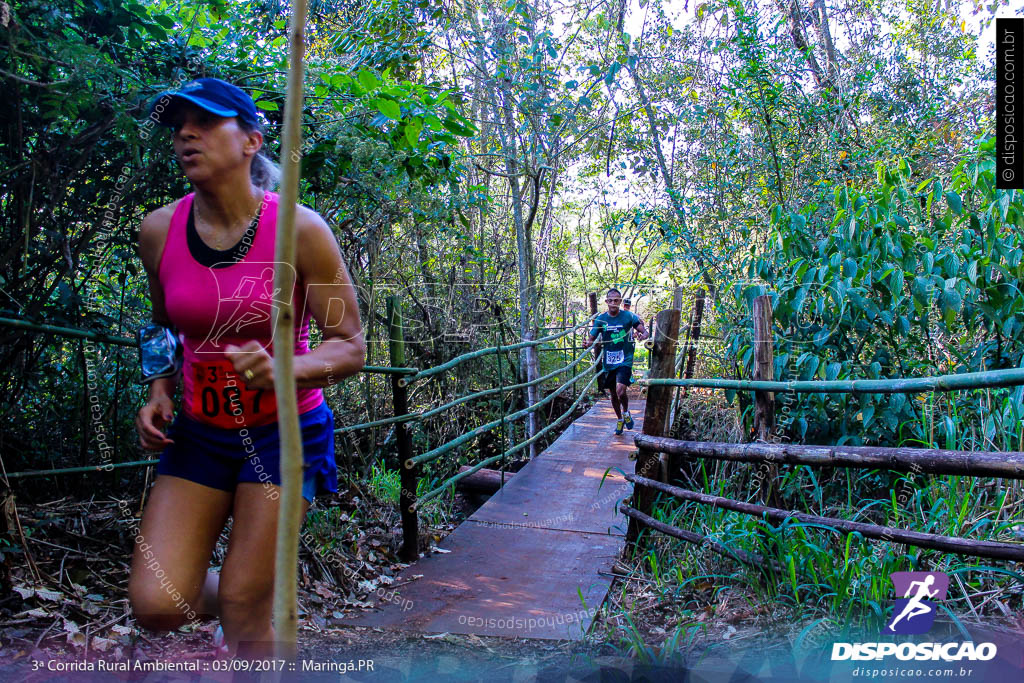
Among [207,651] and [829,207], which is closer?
[207,651]

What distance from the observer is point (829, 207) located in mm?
5812

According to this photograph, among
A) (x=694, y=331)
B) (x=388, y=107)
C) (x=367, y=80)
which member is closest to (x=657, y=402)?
(x=388, y=107)

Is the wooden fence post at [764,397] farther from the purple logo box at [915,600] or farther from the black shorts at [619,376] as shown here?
the black shorts at [619,376]

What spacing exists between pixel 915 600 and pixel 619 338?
4.81m

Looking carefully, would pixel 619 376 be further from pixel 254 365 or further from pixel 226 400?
pixel 254 365

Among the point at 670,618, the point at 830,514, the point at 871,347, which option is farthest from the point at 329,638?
the point at 871,347

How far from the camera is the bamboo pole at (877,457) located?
188 cm

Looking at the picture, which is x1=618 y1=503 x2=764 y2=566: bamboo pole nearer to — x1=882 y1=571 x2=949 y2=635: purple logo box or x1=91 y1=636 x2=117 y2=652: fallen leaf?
x1=882 y1=571 x2=949 y2=635: purple logo box

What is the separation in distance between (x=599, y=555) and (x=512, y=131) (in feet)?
13.7

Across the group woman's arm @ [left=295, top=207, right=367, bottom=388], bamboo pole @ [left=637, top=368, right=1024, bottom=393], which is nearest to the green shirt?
bamboo pole @ [left=637, top=368, right=1024, bottom=393]

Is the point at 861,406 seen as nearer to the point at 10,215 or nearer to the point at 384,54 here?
the point at 384,54

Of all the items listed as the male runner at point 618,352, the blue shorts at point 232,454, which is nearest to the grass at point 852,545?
the blue shorts at point 232,454

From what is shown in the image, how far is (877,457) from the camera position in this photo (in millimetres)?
2182

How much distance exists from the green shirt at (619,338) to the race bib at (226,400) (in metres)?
5.32
